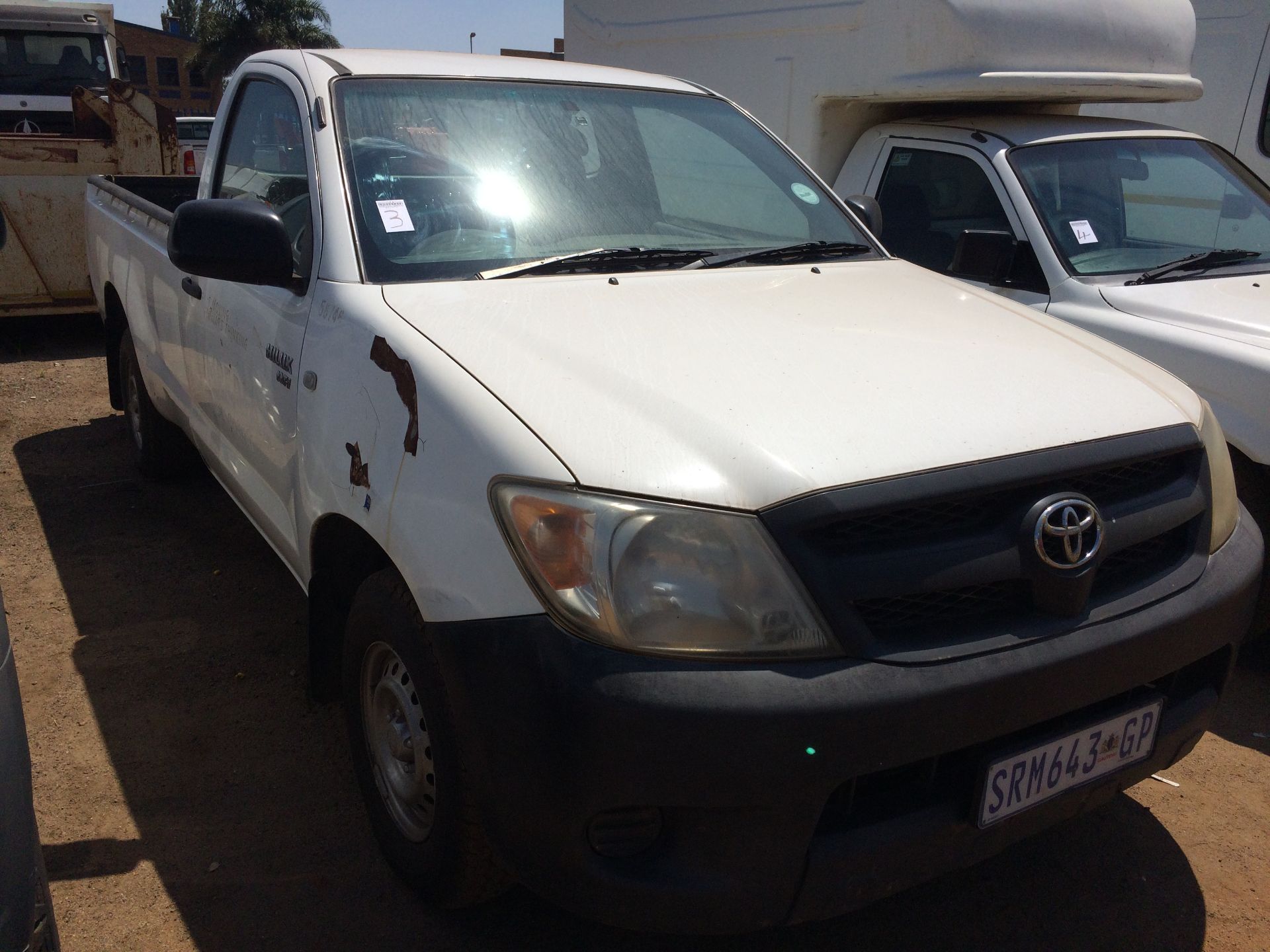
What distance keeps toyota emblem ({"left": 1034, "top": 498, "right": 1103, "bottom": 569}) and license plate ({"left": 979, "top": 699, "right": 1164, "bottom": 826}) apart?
34cm

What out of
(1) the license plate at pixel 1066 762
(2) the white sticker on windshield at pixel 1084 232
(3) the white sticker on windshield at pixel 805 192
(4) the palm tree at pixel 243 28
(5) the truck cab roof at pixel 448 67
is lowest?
(1) the license plate at pixel 1066 762

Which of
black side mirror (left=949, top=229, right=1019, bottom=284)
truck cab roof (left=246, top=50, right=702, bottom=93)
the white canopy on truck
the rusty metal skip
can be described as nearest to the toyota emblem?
truck cab roof (left=246, top=50, right=702, bottom=93)

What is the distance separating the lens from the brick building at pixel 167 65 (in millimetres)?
60375

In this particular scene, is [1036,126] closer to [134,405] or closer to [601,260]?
[601,260]

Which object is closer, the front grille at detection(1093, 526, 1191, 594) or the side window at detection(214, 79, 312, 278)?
the front grille at detection(1093, 526, 1191, 594)

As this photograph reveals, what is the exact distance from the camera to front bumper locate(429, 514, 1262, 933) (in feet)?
5.66

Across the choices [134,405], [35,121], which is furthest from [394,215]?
[35,121]

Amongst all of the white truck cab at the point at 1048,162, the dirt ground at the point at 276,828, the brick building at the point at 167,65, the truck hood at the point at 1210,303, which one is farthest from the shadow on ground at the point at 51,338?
the brick building at the point at 167,65

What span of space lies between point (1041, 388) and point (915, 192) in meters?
2.73

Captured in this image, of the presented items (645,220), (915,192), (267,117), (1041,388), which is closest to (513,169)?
(645,220)

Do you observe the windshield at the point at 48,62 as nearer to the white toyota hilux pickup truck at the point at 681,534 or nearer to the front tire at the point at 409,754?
the white toyota hilux pickup truck at the point at 681,534

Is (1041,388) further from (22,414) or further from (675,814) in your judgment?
(22,414)

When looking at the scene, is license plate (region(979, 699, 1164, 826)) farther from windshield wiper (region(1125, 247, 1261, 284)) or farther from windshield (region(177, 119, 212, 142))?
windshield (region(177, 119, 212, 142))

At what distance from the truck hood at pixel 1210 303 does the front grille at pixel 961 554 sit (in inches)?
65.7
